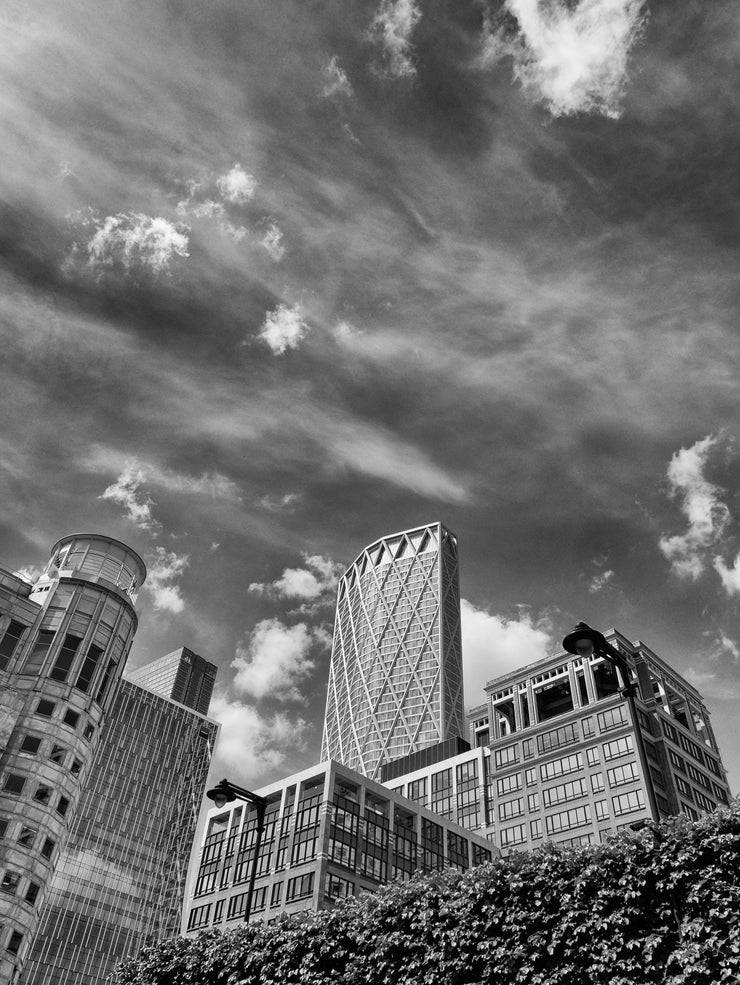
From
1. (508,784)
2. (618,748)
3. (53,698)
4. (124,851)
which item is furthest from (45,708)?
(124,851)

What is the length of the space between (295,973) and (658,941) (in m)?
12.5

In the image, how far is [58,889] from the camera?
15225 cm

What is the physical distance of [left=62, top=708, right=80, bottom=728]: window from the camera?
178 feet

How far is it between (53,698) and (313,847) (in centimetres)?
3733

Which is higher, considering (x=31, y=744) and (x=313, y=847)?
(x=313, y=847)

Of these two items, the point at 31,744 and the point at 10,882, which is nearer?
the point at 10,882

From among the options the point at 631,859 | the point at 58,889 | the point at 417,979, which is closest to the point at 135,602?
the point at 417,979

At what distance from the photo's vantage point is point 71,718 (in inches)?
2156

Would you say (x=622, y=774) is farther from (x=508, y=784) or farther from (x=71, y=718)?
(x=71, y=718)

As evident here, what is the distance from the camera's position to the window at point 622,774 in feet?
296

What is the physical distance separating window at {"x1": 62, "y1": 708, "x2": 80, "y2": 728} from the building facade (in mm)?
33548

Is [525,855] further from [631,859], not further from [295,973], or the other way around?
[295,973]

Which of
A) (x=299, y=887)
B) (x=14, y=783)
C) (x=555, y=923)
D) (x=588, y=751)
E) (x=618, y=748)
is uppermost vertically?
(x=588, y=751)

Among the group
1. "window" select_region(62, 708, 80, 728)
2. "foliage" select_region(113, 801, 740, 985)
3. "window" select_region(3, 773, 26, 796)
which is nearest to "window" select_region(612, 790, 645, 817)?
"window" select_region(62, 708, 80, 728)
